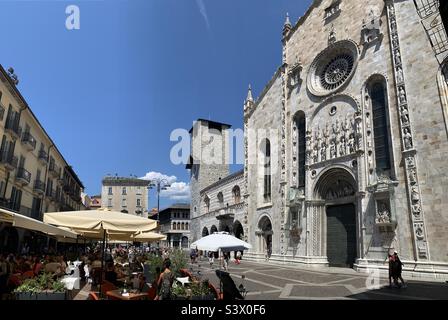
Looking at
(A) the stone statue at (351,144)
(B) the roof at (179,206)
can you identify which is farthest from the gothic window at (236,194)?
(B) the roof at (179,206)

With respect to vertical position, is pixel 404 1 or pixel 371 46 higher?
pixel 404 1

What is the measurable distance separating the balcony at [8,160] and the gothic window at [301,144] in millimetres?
19926

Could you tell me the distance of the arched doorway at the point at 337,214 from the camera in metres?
19.5

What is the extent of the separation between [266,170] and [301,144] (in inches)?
203

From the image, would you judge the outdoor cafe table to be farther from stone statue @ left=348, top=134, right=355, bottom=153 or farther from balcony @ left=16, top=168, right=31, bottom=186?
balcony @ left=16, top=168, right=31, bottom=186

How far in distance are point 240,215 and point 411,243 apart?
18.5 meters

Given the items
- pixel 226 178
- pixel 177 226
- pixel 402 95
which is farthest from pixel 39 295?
pixel 177 226

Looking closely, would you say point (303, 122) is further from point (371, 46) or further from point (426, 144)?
point (426, 144)

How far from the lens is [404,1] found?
17891 millimetres

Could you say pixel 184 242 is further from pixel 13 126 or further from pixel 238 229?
pixel 13 126

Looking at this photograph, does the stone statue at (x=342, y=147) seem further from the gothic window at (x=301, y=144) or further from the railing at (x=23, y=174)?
the railing at (x=23, y=174)

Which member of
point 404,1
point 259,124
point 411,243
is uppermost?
point 404,1

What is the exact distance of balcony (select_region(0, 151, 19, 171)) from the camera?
20.3 m
